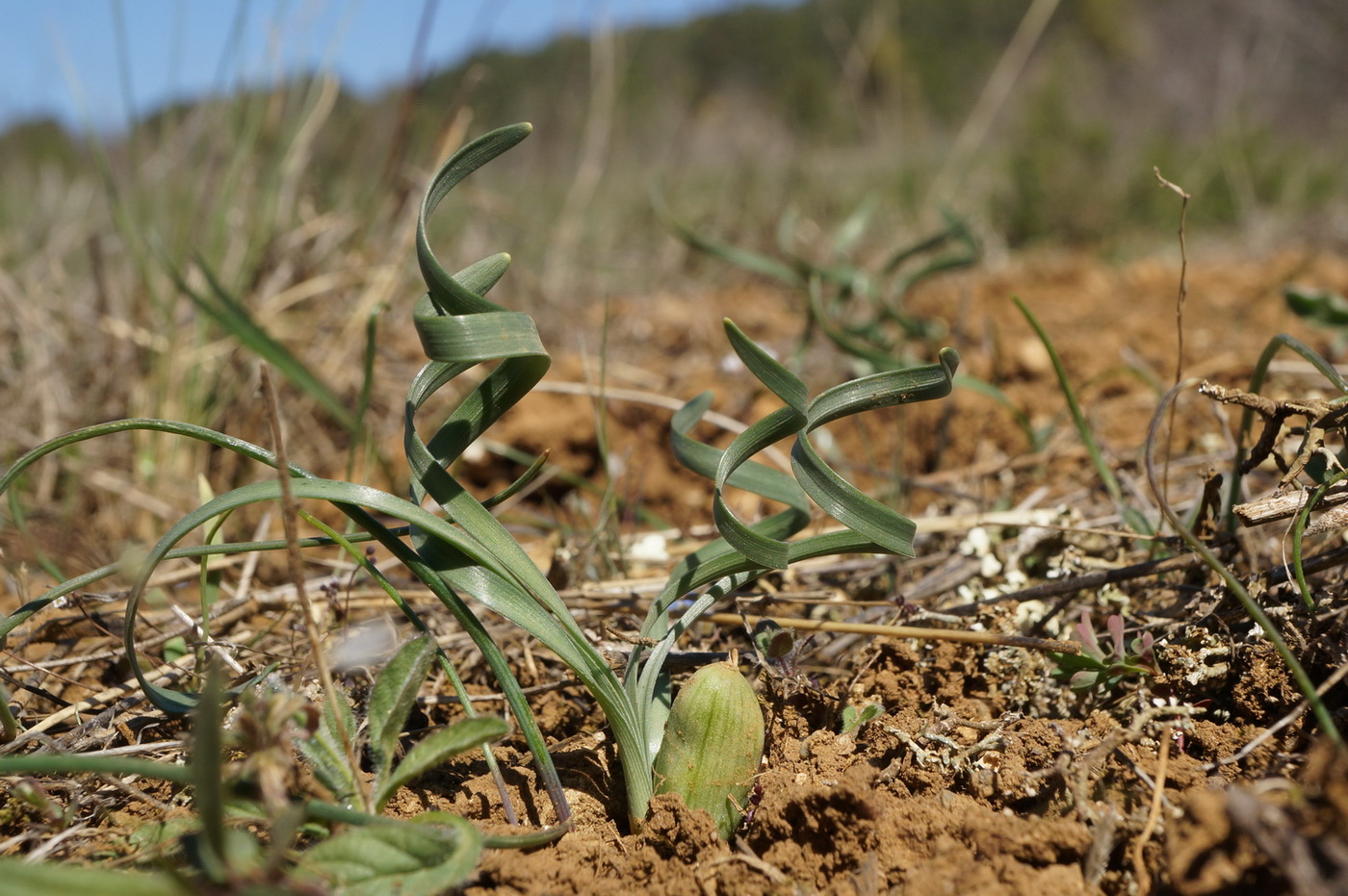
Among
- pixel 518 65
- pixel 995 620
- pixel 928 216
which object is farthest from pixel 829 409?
pixel 518 65

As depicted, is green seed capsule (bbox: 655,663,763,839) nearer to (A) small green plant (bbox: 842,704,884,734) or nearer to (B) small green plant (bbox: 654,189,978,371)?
(A) small green plant (bbox: 842,704,884,734)

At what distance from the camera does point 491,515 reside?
2.86 feet

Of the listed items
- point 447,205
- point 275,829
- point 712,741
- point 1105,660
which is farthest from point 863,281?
point 447,205

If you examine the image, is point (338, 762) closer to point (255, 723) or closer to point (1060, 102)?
point (255, 723)

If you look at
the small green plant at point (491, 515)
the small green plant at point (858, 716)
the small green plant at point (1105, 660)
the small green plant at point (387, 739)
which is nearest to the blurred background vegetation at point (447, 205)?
the small green plant at point (491, 515)

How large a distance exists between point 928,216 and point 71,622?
430 centimetres

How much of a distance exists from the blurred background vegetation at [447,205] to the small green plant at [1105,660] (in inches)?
45.5

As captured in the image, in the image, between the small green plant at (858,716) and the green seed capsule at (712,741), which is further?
the small green plant at (858,716)

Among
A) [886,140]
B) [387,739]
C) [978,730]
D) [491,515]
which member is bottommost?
[978,730]

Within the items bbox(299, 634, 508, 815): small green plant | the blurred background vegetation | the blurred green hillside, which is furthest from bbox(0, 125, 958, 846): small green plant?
the blurred green hillside

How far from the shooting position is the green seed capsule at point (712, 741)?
0.89 meters

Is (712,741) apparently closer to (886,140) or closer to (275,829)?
(275,829)

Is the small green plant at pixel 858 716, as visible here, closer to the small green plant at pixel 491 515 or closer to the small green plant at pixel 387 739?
the small green plant at pixel 491 515

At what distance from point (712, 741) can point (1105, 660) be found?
46 centimetres
